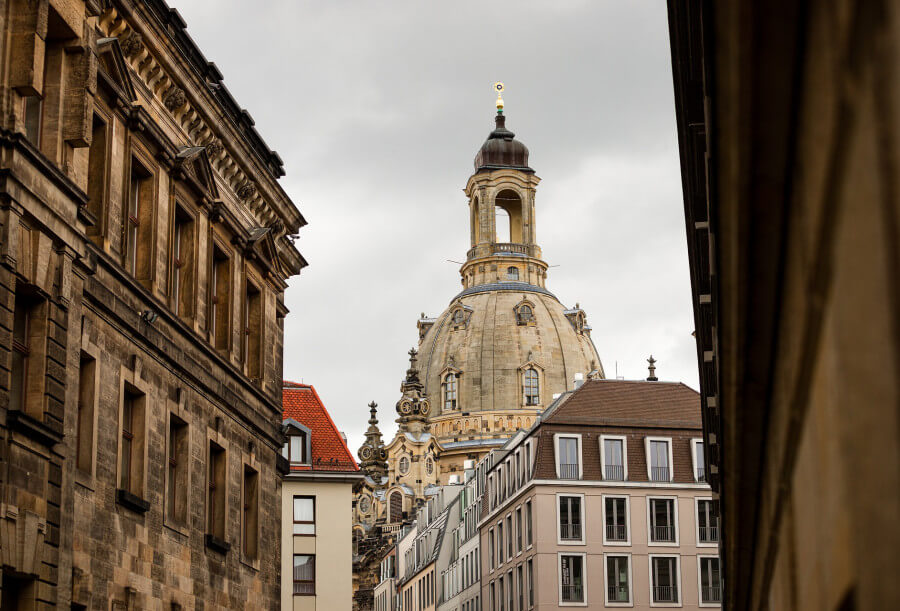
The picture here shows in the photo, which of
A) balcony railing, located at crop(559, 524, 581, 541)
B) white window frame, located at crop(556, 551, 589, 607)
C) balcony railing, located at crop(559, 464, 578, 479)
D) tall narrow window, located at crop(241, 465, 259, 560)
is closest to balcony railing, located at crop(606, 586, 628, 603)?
white window frame, located at crop(556, 551, 589, 607)

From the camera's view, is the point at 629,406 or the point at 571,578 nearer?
the point at 571,578

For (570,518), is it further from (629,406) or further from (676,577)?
(629,406)

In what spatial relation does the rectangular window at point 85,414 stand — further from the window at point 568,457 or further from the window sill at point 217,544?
the window at point 568,457

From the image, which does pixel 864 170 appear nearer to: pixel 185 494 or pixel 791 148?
pixel 791 148

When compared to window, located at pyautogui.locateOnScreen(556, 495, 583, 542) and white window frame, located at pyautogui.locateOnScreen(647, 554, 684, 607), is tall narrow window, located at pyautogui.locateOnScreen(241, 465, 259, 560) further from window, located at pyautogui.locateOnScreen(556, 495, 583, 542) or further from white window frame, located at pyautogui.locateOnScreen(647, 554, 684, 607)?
white window frame, located at pyautogui.locateOnScreen(647, 554, 684, 607)

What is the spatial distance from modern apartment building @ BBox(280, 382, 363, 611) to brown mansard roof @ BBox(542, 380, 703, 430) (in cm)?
1983

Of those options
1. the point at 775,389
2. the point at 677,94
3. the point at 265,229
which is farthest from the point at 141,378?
the point at 775,389

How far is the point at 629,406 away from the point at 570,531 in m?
8.48

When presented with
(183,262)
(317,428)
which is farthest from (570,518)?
(183,262)

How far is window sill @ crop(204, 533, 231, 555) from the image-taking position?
108ft

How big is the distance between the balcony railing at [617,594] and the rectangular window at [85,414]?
5237 centimetres

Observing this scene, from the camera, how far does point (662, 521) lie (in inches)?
3012

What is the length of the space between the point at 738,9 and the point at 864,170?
119 centimetres

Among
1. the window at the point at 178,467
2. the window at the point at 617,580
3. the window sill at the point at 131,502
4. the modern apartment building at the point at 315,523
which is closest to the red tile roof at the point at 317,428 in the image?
the modern apartment building at the point at 315,523
